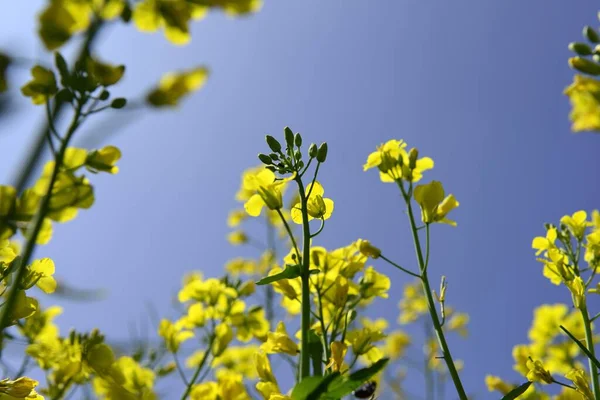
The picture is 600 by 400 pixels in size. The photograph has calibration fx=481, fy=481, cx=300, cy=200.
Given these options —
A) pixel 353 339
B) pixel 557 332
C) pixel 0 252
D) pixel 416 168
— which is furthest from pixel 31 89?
pixel 557 332

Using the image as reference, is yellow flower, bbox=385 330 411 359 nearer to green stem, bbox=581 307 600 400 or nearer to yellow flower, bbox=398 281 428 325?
yellow flower, bbox=398 281 428 325

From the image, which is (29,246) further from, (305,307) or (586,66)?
(586,66)

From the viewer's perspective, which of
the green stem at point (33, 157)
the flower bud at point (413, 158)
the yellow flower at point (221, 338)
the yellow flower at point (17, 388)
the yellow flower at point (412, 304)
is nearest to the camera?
the green stem at point (33, 157)

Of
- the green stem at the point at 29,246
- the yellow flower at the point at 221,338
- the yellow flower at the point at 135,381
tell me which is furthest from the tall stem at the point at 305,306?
the yellow flower at the point at 221,338

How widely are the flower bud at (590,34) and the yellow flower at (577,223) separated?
0.80m

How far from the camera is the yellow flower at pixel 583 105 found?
90.7 inches

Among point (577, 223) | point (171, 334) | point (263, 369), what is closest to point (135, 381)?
point (171, 334)

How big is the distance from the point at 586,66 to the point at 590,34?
206 millimetres

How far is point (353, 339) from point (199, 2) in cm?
128

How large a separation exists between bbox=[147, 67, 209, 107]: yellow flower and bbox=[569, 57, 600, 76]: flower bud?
1.83 metres

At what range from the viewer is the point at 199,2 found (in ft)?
3.09

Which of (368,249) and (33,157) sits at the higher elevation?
(368,249)

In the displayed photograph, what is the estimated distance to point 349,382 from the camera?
2.98ft

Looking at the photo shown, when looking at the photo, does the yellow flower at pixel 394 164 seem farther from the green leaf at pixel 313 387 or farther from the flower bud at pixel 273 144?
the green leaf at pixel 313 387
